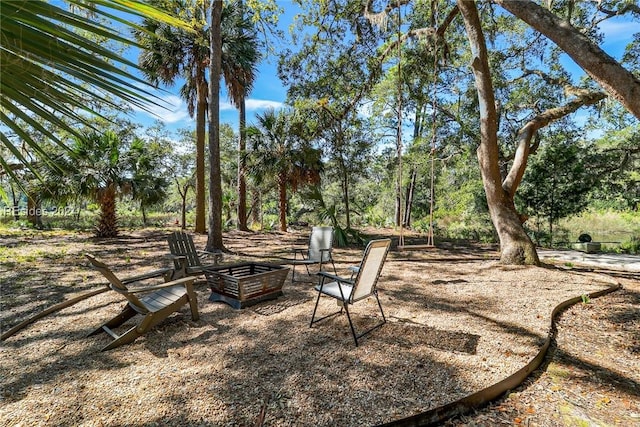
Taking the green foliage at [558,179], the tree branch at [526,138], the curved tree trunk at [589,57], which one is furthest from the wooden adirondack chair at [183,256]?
the green foliage at [558,179]

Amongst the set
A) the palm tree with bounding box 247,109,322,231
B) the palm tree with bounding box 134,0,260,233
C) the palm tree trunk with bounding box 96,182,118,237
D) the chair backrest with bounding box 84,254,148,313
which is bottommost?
the chair backrest with bounding box 84,254,148,313

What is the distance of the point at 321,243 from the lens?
570cm

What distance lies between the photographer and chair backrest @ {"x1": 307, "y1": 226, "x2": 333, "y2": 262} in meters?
5.59

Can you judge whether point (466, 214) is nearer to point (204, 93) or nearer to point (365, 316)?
point (204, 93)

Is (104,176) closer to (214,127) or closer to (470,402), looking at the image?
(214,127)

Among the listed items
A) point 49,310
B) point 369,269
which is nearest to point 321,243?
point 369,269

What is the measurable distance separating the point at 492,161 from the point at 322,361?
517 centimetres

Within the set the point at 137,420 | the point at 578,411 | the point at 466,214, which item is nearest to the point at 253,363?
the point at 137,420

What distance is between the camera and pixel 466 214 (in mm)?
15789

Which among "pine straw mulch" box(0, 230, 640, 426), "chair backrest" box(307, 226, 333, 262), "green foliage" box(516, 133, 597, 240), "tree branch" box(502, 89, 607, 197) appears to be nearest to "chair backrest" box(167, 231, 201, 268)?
"pine straw mulch" box(0, 230, 640, 426)

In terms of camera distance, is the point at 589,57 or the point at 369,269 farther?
the point at 589,57

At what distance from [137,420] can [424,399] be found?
183cm

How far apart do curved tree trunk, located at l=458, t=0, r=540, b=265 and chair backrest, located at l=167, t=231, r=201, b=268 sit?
5.32 m

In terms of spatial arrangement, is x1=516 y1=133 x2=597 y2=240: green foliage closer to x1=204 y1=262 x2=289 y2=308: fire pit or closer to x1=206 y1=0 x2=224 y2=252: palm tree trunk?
x1=206 y1=0 x2=224 y2=252: palm tree trunk
